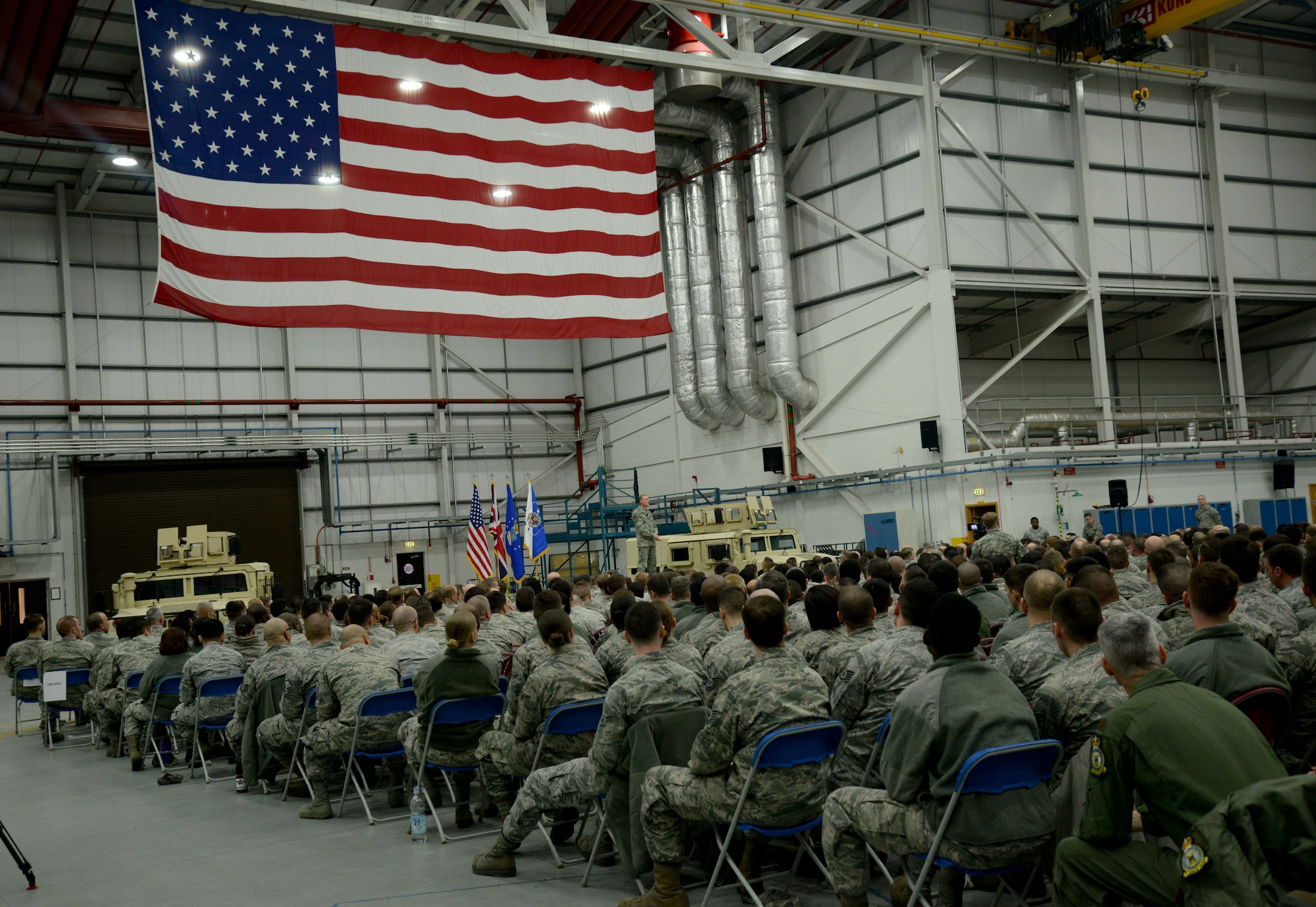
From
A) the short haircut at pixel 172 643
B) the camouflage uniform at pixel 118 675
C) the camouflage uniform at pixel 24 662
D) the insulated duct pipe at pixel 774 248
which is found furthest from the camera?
the insulated duct pipe at pixel 774 248

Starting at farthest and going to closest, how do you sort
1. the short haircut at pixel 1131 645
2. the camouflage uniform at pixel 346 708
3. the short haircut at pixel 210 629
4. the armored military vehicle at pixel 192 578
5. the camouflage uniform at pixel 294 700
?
the armored military vehicle at pixel 192 578 → the short haircut at pixel 210 629 → the camouflage uniform at pixel 294 700 → the camouflage uniform at pixel 346 708 → the short haircut at pixel 1131 645

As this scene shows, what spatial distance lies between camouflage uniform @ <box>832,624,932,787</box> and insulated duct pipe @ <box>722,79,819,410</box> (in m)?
22.5

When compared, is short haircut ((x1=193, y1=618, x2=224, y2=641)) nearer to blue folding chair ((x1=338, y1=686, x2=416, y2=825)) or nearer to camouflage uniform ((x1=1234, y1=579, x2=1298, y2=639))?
blue folding chair ((x1=338, y1=686, x2=416, y2=825))

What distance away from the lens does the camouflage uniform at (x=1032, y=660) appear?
532 centimetres

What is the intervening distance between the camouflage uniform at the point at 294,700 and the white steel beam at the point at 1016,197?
68.8 ft

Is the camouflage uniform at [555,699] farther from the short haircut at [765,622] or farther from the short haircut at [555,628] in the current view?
the short haircut at [765,622]

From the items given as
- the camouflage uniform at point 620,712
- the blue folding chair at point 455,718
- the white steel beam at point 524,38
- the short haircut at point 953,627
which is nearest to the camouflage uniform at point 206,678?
the blue folding chair at point 455,718

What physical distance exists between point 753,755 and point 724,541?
16431 millimetres

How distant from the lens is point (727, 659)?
254 inches

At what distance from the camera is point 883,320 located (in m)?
26.1

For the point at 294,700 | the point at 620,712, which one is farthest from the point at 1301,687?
the point at 294,700

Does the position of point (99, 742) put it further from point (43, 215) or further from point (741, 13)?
point (43, 215)

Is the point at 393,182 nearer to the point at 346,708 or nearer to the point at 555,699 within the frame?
the point at 346,708

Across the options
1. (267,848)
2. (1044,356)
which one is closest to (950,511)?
(1044,356)
